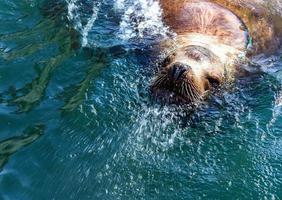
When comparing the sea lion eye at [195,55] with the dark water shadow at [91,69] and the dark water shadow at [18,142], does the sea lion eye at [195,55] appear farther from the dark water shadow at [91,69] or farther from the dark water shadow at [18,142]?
the dark water shadow at [18,142]

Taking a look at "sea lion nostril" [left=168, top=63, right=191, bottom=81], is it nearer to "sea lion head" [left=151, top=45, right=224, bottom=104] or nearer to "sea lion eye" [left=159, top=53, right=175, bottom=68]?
"sea lion head" [left=151, top=45, right=224, bottom=104]

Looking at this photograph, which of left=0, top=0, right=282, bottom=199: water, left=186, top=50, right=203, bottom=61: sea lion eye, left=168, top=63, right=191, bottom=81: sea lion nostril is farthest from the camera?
left=186, top=50, right=203, bottom=61: sea lion eye

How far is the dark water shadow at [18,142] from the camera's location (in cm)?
592

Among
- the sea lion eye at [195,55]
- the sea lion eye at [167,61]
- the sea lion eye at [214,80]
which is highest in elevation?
the sea lion eye at [195,55]

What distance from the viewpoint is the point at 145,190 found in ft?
18.8

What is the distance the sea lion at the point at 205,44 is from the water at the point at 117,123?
181 millimetres

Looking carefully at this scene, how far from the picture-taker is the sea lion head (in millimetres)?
6367

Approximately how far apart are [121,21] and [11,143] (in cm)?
282

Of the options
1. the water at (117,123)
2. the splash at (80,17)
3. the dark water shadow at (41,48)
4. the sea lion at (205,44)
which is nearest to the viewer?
the water at (117,123)

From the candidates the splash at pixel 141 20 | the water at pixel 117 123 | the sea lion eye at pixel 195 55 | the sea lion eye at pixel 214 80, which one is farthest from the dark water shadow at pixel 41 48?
the sea lion eye at pixel 214 80

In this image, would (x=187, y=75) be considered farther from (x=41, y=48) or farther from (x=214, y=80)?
(x=41, y=48)

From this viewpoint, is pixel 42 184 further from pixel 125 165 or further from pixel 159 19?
pixel 159 19

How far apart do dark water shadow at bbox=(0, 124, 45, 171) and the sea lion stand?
144 centimetres

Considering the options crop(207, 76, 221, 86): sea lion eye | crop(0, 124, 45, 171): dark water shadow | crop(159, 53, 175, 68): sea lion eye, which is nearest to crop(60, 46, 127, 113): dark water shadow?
crop(0, 124, 45, 171): dark water shadow
